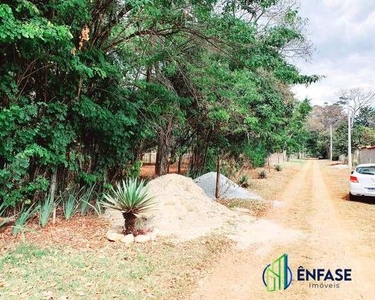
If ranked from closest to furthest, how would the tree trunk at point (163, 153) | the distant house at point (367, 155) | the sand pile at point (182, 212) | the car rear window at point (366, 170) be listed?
1. the sand pile at point (182, 212)
2. the car rear window at point (366, 170)
3. the tree trunk at point (163, 153)
4. the distant house at point (367, 155)

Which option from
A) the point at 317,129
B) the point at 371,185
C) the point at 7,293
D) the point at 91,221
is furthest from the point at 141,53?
the point at 317,129

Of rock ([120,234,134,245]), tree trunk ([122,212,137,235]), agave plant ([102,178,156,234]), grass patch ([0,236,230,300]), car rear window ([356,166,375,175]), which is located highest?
car rear window ([356,166,375,175])

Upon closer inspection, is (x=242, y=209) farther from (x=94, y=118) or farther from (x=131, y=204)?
(x=94, y=118)

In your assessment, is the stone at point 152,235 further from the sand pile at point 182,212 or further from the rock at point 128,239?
the rock at point 128,239

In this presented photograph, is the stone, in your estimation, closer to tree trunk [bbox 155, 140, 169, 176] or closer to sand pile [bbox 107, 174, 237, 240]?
sand pile [bbox 107, 174, 237, 240]

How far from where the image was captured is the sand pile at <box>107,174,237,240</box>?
6273mm

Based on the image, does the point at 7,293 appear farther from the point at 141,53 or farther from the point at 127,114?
the point at 141,53

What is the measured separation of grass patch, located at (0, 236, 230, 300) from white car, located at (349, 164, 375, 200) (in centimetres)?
750

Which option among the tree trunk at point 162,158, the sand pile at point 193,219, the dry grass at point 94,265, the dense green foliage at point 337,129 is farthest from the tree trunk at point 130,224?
the dense green foliage at point 337,129

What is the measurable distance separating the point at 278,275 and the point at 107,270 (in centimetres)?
248

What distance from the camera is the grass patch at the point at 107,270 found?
11.8ft

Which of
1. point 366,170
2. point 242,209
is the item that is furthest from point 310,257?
point 366,170

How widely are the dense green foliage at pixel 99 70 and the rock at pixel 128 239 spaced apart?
7.61 feet

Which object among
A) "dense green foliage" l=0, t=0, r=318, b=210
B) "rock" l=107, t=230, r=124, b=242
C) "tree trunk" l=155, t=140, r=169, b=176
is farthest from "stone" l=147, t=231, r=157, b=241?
"tree trunk" l=155, t=140, r=169, b=176
